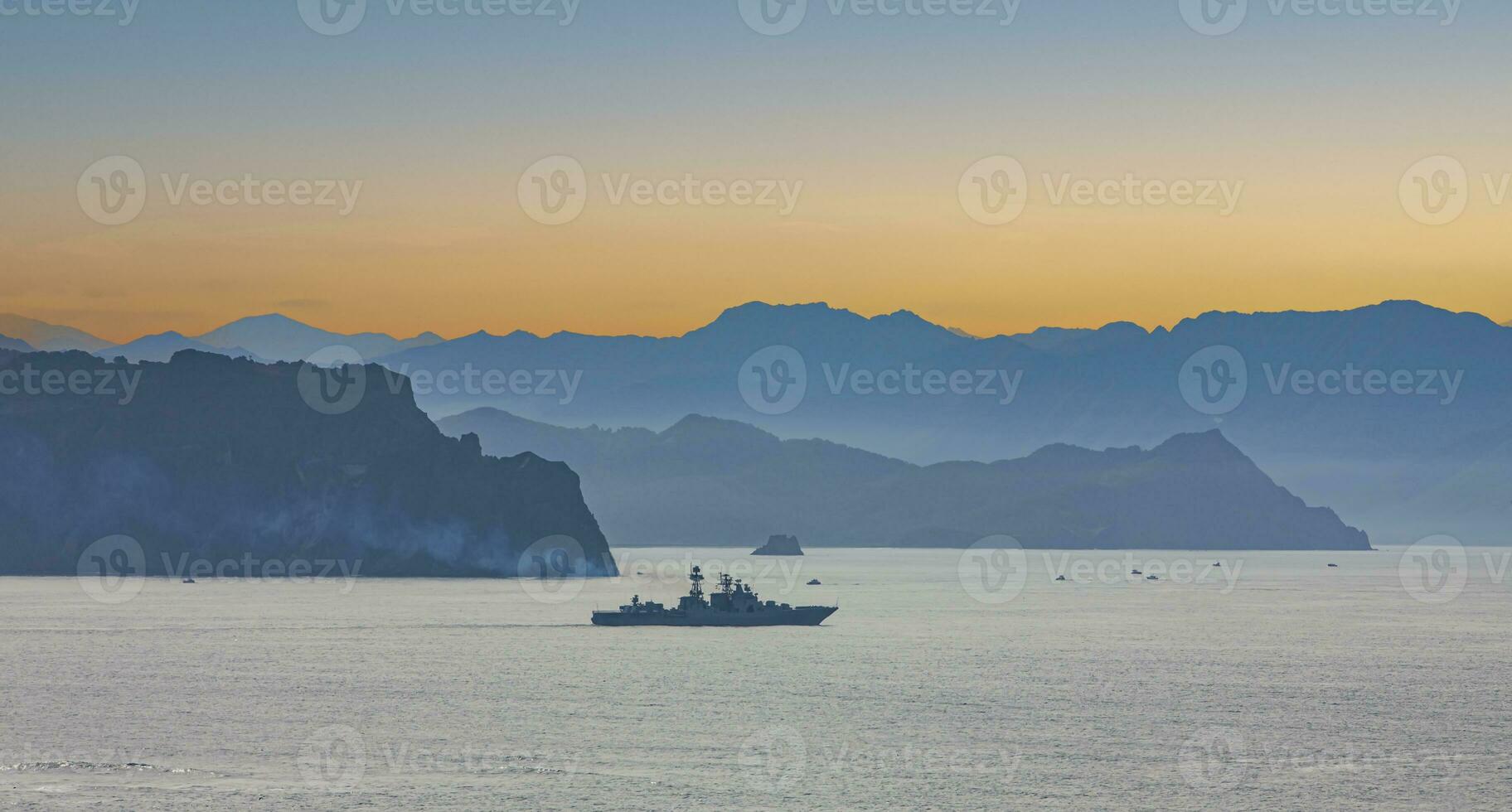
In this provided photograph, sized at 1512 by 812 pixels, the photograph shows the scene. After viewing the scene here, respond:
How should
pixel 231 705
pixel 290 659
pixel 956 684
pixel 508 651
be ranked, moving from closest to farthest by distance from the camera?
pixel 231 705 → pixel 956 684 → pixel 290 659 → pixel 508 651

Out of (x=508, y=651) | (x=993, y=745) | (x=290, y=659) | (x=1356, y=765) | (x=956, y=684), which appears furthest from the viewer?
(x=508, y=651)

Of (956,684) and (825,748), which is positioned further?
(956,684)

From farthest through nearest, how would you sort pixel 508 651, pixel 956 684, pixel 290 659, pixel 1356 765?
pixel 508 651 → pixel 290 659 → pixel 956 684 → pixel 1356 765

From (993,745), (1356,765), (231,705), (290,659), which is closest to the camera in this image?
(1356,765)

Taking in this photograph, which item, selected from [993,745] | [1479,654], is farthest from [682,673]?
[1479,654]

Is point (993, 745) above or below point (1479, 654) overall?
below

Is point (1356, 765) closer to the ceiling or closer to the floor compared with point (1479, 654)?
closer to the floor

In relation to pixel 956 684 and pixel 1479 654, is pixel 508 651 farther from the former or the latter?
pixel 1479 654

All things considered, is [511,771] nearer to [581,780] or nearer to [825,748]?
[581,780]

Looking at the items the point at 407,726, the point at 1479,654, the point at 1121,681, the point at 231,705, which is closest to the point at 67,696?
the point at 231,705
